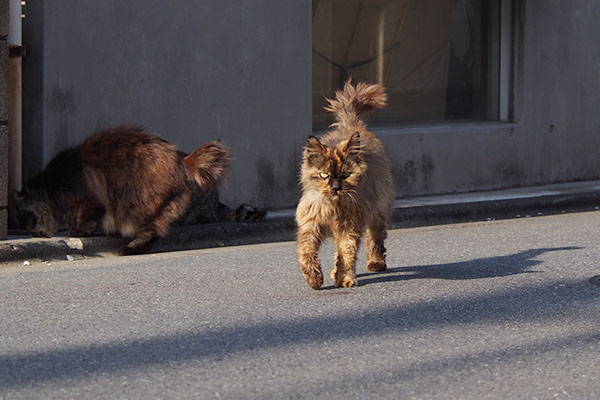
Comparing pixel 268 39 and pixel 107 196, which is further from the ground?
pixel 268 39

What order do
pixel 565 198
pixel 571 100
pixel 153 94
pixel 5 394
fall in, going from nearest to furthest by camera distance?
pixel 5 394 < pixel 153 94 < pixel 565 198 < pixel 571 100

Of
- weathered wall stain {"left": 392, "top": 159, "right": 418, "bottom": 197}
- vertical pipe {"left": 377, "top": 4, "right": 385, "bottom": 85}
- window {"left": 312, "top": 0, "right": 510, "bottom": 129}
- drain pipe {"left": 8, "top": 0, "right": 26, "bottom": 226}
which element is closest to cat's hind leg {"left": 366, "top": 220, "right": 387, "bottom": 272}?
drain pipe {"left": 8, "top": 0, "right": 26, "bottom": 226}

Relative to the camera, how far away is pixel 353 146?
721 centimetres

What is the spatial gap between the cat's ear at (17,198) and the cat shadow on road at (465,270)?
2984 millimetres

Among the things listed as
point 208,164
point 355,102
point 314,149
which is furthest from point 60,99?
point 314,149

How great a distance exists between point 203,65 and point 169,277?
124 inches

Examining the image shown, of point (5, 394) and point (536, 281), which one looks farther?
point (536, 281)

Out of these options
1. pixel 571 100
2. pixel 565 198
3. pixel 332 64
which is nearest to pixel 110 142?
pixel 332 64

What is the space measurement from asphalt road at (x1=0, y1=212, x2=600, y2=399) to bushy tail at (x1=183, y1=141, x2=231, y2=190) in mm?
633

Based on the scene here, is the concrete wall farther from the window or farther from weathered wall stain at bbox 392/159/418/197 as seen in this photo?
weathered wall stain at bbox 392/159/418/197

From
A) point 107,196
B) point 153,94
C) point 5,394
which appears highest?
point 153,94

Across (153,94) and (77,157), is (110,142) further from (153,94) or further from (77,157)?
(153,94)

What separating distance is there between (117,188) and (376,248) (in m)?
2.32

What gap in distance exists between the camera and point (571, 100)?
13031 mm
